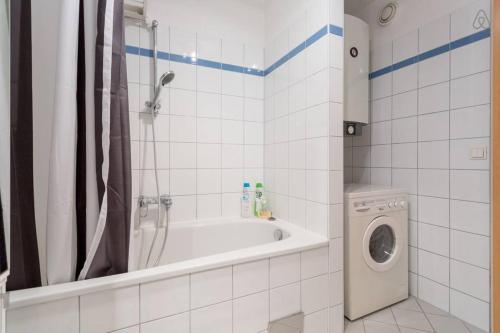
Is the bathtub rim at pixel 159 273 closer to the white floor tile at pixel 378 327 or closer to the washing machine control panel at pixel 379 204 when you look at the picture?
the washing machine control panel at pixel 379 204

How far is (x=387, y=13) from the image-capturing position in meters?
1.90

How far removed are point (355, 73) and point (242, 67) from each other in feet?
2.92

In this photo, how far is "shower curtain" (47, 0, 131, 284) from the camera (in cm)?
82

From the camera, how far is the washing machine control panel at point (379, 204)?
58.7 inches

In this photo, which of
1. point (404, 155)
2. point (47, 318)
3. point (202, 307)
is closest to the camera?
point (47, 318)

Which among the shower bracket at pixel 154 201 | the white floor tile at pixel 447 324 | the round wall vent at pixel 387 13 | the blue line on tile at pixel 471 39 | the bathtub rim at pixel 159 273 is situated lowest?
the white floor tile at pixel 447 324

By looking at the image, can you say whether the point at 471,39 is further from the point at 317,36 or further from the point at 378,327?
the point at 378,327

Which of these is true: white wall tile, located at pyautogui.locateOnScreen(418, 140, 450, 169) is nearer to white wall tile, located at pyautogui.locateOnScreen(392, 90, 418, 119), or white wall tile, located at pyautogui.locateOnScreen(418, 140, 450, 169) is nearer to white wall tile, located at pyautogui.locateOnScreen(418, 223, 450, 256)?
white wall tile, located at pyautogui.locateOnScreen(392, 90, 418, 119)

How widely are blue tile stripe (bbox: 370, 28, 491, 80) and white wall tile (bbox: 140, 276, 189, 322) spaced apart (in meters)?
2.10

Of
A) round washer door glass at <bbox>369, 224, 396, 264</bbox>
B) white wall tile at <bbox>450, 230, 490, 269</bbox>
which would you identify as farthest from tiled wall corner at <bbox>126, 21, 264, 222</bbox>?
white wall tile at <bbox>450, 230, 490, 269</bbox>

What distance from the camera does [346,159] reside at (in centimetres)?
234

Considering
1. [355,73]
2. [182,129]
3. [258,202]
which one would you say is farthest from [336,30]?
[258,202]

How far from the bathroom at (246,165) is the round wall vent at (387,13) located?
0.8 inches

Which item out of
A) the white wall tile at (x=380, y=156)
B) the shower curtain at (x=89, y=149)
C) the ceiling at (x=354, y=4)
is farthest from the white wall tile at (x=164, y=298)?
the ceiling at (x=354, y=4)
